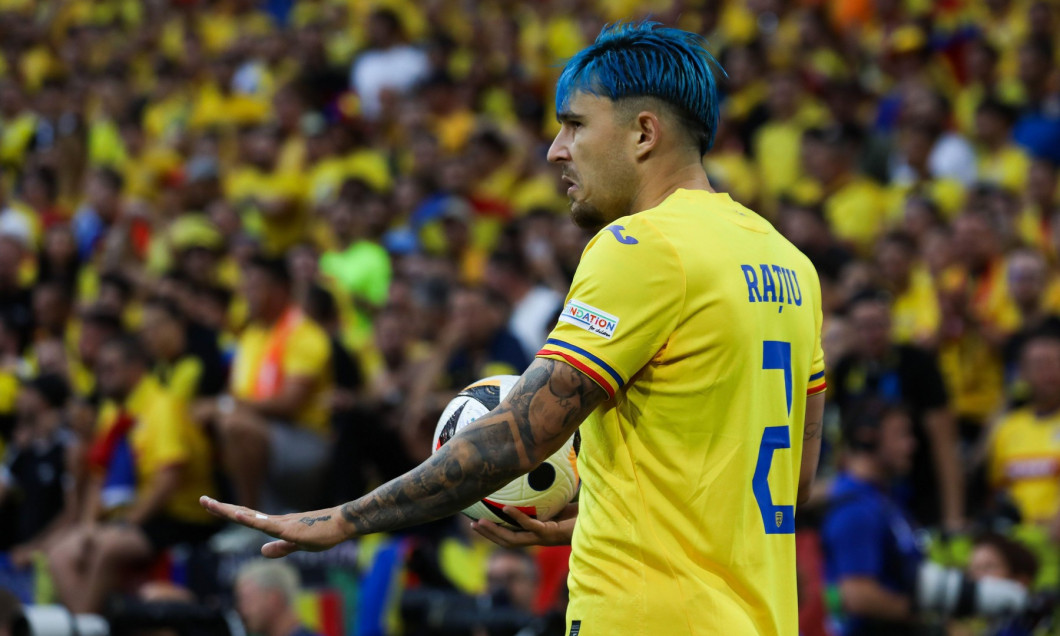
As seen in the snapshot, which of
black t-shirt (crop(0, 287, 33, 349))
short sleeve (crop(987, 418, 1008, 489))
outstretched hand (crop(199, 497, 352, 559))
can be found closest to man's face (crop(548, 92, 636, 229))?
outstretched hand (crop(199, 497, 352, 559))

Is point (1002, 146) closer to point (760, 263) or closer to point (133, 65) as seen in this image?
point (760, 263)

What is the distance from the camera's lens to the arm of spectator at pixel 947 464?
7902mm

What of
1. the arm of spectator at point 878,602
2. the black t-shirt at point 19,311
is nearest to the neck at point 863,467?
the arm of spectator at point 878,602

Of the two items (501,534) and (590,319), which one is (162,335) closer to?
(501,534)

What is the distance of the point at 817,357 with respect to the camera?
126 inches

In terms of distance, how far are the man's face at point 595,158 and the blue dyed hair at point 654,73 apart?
0.03 m

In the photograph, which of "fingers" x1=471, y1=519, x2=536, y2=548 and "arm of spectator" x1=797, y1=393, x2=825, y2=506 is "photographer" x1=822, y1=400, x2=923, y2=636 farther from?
"fingers" x1=471, y1=519, x2=536, y2=548

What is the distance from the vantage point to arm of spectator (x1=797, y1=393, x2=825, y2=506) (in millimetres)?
3297

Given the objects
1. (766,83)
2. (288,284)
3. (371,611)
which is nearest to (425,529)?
(371,611)

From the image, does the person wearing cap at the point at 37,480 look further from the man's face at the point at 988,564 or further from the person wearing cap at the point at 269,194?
the man's face at the point at 988,564

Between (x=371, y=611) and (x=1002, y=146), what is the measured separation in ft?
20.3

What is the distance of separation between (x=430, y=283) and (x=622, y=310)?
6964mm

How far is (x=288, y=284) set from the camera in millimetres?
9180

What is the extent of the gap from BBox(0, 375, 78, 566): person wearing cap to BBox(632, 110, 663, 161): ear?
23.4 feet
